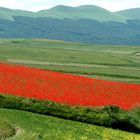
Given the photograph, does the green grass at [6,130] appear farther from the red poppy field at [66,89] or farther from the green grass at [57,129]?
the red poppy field at [66,89]

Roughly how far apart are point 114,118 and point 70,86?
1163 centimetres

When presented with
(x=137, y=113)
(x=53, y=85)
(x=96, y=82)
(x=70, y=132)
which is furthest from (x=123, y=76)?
(x=70, y=132)

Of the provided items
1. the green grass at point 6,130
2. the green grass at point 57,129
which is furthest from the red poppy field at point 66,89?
the green grass at point 6,130

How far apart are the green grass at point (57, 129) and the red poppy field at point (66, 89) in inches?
195

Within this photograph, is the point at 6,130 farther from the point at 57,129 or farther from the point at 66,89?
the point at 66,89

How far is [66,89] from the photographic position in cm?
4647

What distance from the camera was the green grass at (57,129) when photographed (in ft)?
102

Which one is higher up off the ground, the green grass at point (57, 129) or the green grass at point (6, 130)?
the green grass at point (6, 130)

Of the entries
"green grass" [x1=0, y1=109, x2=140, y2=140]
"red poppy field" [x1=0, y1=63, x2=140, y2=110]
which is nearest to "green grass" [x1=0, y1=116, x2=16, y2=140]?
"green grass" [x1=0, y1=109, x2=140, y2=140]

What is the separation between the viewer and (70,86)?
4803cm

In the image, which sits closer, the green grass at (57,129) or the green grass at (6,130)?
the green grass at (6,130)

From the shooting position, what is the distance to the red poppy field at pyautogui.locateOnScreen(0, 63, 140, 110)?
139 feet

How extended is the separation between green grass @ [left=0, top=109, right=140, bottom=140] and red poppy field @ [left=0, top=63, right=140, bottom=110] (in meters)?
4.96

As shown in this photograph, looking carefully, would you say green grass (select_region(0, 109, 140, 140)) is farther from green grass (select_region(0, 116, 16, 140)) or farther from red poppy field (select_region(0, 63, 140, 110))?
red poppy field (select_region(0, 63, 140, 110))
